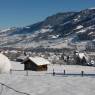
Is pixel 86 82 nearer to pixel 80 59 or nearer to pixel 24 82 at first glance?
pixel 24 82

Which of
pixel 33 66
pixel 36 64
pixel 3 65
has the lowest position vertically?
pixel 3 65

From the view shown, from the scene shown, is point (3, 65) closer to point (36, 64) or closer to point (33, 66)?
point (36, 64)

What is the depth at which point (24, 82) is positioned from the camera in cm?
2756

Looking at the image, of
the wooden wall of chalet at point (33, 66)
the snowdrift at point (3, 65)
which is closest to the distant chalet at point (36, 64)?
the wooden wall of chalet at point (33, 66)

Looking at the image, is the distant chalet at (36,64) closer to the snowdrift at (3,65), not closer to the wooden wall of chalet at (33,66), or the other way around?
the wooden wall of chalet at (33,66)

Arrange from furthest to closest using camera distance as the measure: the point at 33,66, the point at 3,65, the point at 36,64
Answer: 1. the point at 33,66
2. the point at 36,64
3. the point at 3,65

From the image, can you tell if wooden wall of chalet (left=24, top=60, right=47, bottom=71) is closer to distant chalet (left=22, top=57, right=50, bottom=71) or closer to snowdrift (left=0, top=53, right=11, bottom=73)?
distant chalet (left=22, top=57, right=50, bottom=71)

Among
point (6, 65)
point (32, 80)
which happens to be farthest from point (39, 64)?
point (32, 80)

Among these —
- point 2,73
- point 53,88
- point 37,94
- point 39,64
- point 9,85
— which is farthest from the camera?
point 39,64

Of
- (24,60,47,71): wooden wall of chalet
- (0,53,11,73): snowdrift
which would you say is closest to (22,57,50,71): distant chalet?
(24,60,47,71): wooden wall of chalet

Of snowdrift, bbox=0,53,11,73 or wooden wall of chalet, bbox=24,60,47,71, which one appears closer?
snowdrift, bbox=0,53,11,73

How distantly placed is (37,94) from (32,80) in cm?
583

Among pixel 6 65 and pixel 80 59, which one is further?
pixel 80 59

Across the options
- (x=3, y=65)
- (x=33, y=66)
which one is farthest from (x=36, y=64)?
(x=3, y=65)
